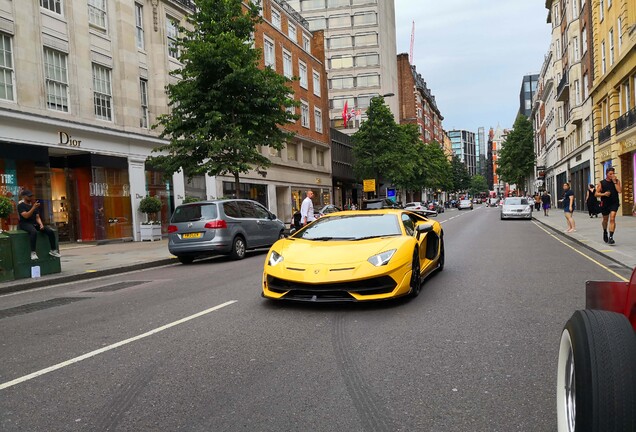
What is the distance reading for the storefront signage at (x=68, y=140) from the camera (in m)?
18.6

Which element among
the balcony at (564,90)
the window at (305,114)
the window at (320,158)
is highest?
the balcony at (564,90)

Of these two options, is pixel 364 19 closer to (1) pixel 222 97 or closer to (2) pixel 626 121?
(2) pixel 626 121

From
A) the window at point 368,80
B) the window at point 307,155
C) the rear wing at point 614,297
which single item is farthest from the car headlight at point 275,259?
the window at point 368,80

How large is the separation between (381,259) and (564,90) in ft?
142

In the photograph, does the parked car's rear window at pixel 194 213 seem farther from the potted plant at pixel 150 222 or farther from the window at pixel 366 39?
the window at pixel 366 39

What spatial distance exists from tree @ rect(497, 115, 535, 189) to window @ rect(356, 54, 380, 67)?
29.8 m

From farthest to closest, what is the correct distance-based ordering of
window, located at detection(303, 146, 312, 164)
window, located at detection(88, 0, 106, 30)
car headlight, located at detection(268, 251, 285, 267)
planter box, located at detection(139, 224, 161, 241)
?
1. window, located at detection(303, 146, 312, 164)
2. planter box, located at detection(139, 224, 161, 241)
3. window, located at detection(88, 0, 106, 30)
4. car headlight, located at detection(268, 251, 285, 267)

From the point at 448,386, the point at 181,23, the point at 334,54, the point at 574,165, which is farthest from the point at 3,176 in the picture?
the point at 334,54

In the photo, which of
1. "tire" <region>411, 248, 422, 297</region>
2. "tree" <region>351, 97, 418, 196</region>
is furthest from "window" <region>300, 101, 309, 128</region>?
"tire" <region>411, 248, 422, 297</region>

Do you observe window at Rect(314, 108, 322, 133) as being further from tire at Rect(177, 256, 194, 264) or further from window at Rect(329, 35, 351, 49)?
tire at Rect(177, 256, 194, 264)

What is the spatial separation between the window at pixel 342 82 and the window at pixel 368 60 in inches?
87.3

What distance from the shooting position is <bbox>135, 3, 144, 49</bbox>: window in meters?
23.5

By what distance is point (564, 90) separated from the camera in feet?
141

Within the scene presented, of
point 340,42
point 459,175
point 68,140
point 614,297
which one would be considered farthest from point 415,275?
point 459,175
